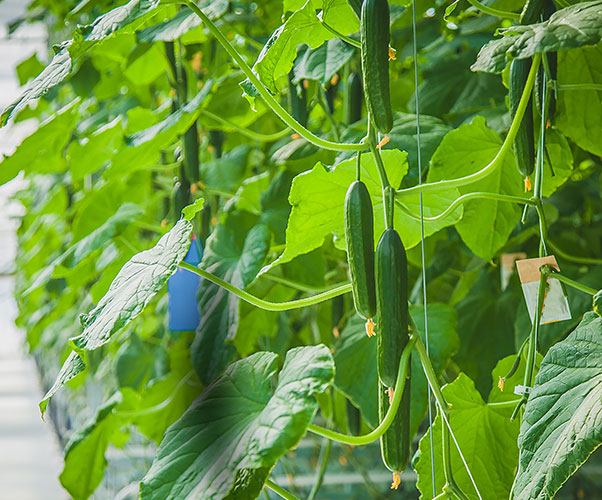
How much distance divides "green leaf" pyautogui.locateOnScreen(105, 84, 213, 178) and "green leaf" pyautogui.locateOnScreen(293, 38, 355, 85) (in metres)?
0.13

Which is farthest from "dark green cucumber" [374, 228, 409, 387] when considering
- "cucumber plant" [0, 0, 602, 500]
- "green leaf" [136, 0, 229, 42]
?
"green leaf" [136, 0, 229, 42]

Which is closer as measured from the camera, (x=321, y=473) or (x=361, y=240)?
(x=361, y=240)

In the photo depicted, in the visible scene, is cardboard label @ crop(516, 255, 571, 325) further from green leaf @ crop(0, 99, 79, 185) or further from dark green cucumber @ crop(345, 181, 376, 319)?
green leaf @ crop(0, 99, 79, 185)

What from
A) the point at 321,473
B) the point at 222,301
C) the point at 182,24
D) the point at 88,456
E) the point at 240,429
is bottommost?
the point at 321,473

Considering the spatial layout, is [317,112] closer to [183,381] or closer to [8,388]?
[183,381]

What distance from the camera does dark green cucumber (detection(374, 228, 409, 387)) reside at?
1.37ft

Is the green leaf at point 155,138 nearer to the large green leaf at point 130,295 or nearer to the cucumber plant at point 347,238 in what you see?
the cucumber plant at point 347,238

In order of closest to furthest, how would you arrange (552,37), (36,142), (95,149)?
1. (552,37)
2. (36,142)
3. (95,149)

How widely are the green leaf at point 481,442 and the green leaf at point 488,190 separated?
0.14m

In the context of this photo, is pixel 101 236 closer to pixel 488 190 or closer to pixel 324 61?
pixel 324 61

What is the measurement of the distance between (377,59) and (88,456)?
66cm

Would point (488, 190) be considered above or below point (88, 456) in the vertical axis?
above

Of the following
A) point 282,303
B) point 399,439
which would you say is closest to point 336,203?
point 282,303

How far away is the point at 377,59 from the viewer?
0.43m
